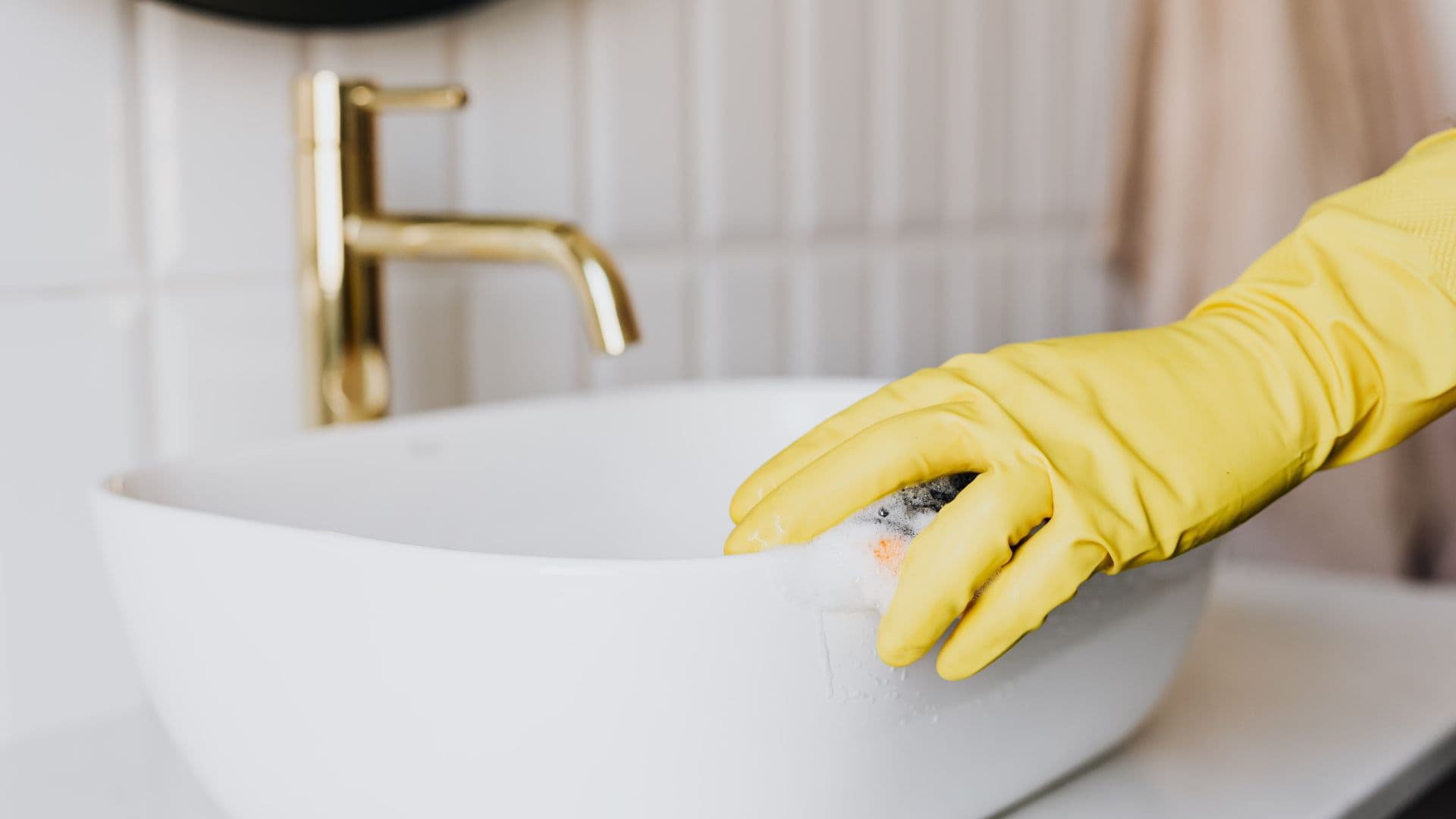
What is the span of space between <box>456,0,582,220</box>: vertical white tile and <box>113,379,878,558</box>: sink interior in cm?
18

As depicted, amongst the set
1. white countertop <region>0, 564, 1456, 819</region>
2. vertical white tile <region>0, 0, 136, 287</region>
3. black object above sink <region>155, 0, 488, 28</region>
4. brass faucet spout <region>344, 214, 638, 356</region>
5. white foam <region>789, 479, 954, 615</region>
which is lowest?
white countertop <region>0, 564, 1456, 819</region>

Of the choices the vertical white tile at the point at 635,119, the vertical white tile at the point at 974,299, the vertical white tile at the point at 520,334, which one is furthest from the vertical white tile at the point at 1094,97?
the vertical white tile at the point at 520,334

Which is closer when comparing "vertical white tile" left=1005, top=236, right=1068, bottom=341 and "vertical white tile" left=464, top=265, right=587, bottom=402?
"vertical white tile" left=464, top=265, right=587, bottom=402

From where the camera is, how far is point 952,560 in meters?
0.35

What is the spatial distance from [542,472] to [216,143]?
229 millimetres

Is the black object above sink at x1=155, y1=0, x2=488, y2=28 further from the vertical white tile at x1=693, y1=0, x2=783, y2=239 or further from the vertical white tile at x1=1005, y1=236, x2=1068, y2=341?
the vertical white tile at x1=1005, y1=236, x2=1068, y2=341

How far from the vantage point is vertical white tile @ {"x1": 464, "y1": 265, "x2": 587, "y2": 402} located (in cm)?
80

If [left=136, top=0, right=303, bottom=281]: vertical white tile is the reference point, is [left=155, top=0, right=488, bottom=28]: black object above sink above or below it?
above

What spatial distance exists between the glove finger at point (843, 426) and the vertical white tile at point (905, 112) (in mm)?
662

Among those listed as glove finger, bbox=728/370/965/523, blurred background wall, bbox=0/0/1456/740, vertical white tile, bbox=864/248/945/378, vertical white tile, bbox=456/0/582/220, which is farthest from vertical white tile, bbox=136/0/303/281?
vertical white tile, bbox=864/248/945/378

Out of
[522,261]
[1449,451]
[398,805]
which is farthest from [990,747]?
[1449,451]

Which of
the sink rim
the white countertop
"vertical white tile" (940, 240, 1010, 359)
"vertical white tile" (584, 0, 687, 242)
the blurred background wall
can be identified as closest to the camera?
the sink rim

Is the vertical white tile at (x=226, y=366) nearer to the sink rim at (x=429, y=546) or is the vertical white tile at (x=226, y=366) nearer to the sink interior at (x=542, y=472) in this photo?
the sink rim at (x=429, y=546)

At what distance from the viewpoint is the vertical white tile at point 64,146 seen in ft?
1.95
